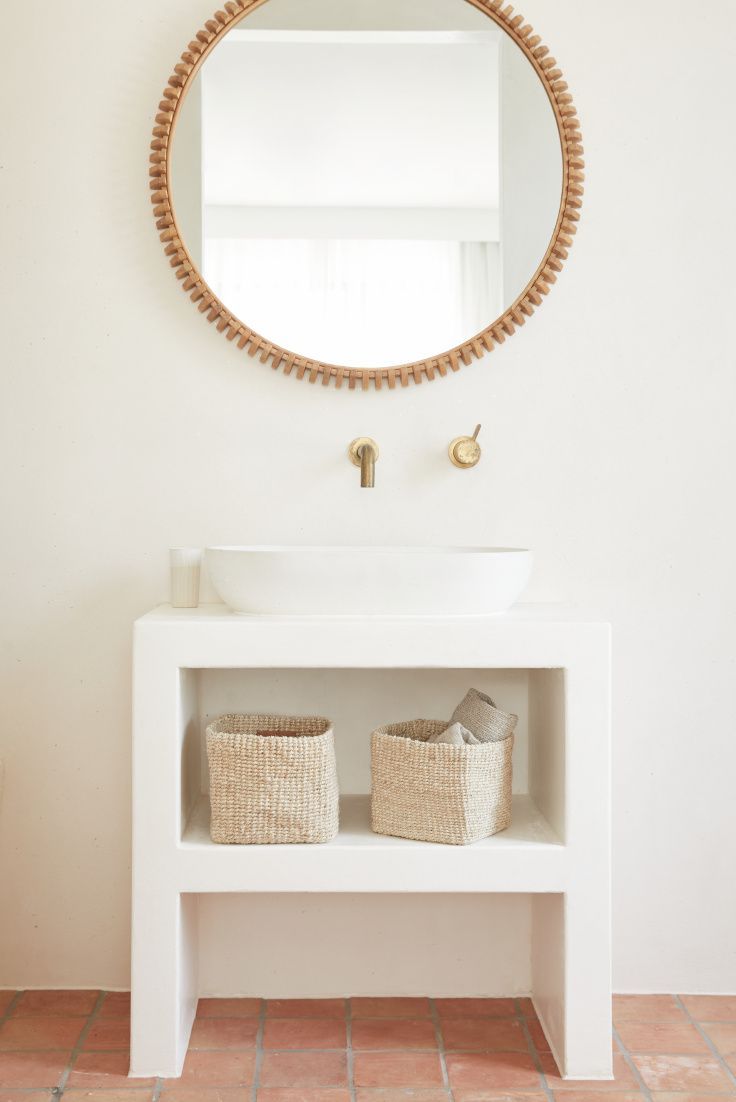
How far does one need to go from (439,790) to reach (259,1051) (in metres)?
0.61

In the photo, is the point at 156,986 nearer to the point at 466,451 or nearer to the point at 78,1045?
the point at 78,1045

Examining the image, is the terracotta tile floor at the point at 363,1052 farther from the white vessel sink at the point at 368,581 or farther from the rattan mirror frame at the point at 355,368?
the rattan mirror frame at the point at 355,368

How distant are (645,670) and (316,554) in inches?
32.3

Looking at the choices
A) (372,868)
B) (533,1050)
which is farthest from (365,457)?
(533,1050)

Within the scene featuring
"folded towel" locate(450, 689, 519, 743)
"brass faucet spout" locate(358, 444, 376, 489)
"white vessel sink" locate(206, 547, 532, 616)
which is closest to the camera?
"white vessel sink" locate(206, 547, 532, 616)

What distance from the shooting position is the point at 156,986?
1.74 meters

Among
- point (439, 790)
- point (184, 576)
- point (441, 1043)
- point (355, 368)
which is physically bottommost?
point (441, 1043)

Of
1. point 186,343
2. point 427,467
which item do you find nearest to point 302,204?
point 186,343

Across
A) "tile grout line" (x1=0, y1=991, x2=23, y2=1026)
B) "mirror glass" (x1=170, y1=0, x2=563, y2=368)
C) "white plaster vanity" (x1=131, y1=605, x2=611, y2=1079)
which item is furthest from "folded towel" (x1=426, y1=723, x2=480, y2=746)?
"tile grout line" (x1=0, y1=991, x2=23, y2=1026)

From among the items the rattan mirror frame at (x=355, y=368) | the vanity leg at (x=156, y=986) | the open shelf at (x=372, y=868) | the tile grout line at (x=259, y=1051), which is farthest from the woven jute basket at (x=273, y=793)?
the rattan mirror frame at (x=355, y=368)

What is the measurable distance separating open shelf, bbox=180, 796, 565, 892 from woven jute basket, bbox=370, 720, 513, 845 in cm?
5

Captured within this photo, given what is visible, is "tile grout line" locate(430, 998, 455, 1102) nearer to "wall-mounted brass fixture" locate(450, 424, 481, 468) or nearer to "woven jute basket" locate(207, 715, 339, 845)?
"woven jute basket" locate(207, 715, 339, 845)

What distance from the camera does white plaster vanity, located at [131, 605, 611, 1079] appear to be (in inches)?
67.6

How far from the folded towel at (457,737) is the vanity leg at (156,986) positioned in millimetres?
543
